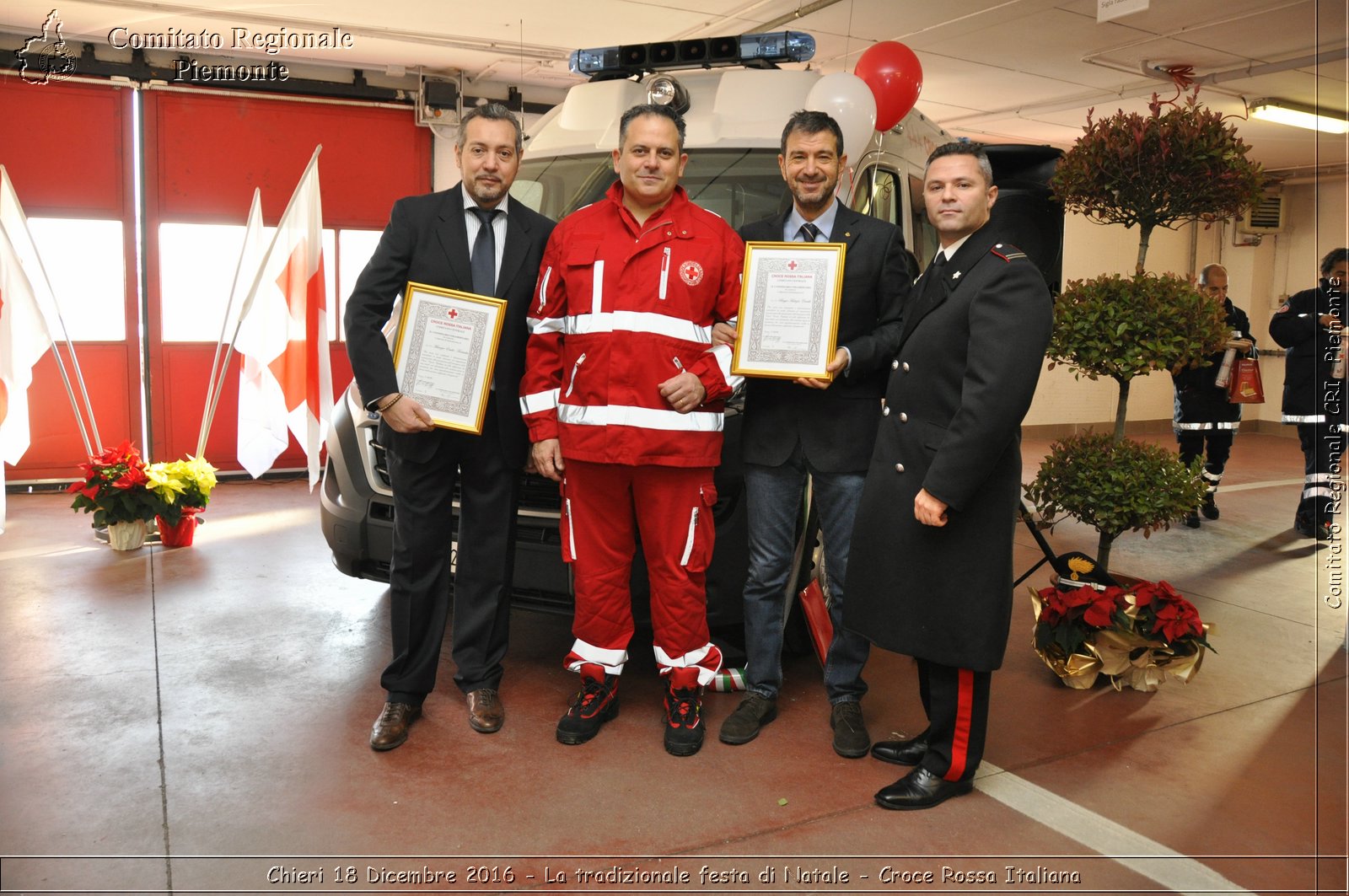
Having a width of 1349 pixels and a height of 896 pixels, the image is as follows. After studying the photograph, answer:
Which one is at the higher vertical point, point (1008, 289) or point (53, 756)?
point (1008, 289)

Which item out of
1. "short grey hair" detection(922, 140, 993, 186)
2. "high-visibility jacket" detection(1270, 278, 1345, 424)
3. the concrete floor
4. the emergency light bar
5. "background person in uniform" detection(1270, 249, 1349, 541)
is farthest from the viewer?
"high-visibility jacket" detection(1270, 278, 1345, 424)

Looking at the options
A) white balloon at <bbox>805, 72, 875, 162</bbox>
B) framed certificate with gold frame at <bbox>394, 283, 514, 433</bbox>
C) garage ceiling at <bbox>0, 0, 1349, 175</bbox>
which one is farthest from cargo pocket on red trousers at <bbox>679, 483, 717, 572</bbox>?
garage ceiling at <bbox>0, 0, 1349, 175</bbox>

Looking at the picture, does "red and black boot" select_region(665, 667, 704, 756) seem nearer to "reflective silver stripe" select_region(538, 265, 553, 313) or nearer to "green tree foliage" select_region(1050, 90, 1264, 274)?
"reflective silver stripe" select_region(538, 265, 553, 313)

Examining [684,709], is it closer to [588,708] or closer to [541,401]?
[588,708]

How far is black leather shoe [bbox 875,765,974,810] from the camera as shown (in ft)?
8.78

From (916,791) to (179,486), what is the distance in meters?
4.42

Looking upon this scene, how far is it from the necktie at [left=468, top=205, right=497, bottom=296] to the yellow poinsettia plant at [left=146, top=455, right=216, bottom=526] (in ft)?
10.7

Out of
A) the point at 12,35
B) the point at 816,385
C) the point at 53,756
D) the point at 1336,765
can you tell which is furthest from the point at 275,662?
the point at 12,35

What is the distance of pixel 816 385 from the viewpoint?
9.33ft

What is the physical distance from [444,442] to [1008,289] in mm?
1629

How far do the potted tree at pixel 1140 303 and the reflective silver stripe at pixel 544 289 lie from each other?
188cm

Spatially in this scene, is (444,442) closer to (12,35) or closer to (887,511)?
(887,511)

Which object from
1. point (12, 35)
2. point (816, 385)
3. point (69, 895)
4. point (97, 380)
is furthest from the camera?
point (97, 380)

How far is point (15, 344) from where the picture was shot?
5605 millimetres
